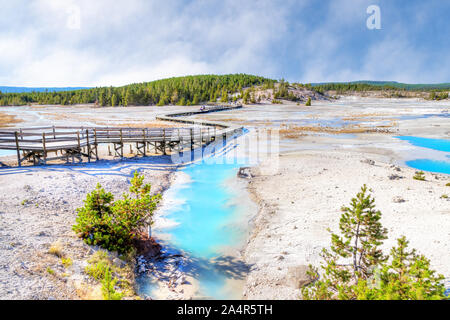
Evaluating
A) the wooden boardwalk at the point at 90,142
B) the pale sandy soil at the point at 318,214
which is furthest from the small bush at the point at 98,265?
the wooden boardwalk at the point at 90,142

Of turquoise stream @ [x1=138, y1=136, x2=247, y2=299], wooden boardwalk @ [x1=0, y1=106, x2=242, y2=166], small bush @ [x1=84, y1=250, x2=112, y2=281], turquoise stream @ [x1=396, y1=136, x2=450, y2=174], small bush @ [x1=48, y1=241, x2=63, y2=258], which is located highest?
wooden boardwalk @ [x1=0, y1=106, x2=242, y2=166]

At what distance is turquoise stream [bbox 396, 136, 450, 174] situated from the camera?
61.6 feet

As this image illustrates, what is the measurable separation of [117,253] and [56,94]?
529 feet

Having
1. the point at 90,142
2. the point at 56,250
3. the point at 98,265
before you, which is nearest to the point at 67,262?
the point at 56,250

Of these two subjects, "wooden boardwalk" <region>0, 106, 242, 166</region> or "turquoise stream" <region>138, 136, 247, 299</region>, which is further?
"wooden boardwalk" <region>0, 106, 242, 166</region>

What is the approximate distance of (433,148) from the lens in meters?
25.5

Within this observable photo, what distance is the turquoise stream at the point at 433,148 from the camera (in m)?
18.8

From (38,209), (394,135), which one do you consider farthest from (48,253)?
(394,135)

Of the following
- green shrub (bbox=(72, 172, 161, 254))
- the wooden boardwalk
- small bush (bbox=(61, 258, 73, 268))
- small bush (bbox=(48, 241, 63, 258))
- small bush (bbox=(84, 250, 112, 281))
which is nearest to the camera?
small bush (bbox=(84, 250, 112, 281))

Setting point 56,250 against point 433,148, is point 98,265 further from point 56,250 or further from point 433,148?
point 433,148

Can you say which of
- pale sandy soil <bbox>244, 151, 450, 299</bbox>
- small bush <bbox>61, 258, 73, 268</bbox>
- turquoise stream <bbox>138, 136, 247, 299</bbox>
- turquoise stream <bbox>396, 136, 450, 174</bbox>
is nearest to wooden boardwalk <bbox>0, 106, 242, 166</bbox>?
turquoise stream <bbox>138, 136, 247, 299</bbox>

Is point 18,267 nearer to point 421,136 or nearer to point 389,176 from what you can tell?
point 389,176

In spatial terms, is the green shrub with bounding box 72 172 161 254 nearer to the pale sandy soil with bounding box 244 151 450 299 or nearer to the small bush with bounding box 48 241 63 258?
the small bush with bounding box 48 241 63 258

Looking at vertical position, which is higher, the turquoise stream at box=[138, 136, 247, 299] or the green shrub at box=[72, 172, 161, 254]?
the green shrub at box=[72, 172, 161, 254]
